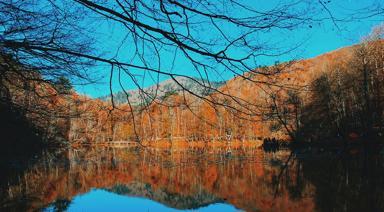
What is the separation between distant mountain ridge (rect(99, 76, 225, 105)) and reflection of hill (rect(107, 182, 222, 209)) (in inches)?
249

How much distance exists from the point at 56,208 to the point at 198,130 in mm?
64780

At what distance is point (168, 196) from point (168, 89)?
301 inches

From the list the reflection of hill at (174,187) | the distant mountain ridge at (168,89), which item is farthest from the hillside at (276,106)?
the reflection of hill at (174,187)

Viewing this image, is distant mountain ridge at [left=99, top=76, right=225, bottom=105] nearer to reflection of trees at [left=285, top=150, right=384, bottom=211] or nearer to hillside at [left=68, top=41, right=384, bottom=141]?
hillside at [left=68, top=41, right=384, bottom=141]

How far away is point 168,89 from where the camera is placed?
3.71 m

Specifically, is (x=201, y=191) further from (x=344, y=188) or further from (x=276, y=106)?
(x=276, y=106)

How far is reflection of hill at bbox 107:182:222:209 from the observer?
9852mm

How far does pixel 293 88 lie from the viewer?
10.9 ft

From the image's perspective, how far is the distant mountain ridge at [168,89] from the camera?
326 centimetres

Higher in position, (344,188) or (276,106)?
(276,106)

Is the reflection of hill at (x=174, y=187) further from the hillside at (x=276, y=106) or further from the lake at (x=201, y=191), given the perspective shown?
the hillside at (x=276, y=106)

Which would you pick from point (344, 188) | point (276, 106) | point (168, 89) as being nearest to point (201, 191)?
point (344, 188)

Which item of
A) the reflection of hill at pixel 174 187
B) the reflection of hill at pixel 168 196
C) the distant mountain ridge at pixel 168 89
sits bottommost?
the reflection of hill at pixel 168 196

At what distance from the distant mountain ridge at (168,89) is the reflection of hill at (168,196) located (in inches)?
249
